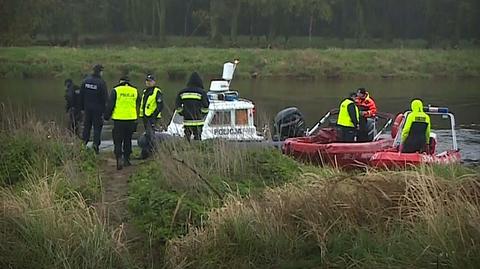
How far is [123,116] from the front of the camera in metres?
12.4

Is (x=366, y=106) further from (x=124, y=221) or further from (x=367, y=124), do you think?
(x=124, y=221)

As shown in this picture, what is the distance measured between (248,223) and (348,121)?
7.92 m

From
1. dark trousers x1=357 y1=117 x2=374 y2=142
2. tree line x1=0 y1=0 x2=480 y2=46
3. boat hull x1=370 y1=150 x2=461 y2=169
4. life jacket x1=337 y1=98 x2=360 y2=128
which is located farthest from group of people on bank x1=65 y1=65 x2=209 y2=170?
tree line x1=0 y1=0 x2=480 y2=46

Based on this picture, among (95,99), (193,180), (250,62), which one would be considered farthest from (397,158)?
(250,62)

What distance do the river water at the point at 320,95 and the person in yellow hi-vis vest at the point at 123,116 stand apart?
28.2ft

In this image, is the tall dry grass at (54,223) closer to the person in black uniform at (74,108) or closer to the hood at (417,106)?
the person in black uniform at (74,108)

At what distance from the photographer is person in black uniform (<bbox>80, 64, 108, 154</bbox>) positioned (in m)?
13.3

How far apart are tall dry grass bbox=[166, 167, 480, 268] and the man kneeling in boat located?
5.70 metres

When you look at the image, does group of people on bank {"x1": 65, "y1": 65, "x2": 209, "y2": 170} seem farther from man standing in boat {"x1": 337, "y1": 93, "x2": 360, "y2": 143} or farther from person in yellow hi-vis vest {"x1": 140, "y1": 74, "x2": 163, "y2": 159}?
man standing in boat {"x1": 337, "y1": 93, "x2": 360, "y2": 143}

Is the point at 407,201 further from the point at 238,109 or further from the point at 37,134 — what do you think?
the point at 238,109

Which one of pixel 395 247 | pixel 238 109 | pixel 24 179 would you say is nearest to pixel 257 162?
pixel 24 179

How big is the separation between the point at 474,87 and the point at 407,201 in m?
37.7

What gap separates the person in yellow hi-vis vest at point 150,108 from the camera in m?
13.3

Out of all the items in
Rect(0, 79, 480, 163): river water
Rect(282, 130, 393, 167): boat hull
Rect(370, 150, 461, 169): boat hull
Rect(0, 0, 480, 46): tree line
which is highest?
Rect(0, 0, 480, 46): tree line
